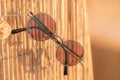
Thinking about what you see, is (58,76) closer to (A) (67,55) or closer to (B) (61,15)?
(A) (67,55)

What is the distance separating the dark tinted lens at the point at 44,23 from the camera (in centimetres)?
64

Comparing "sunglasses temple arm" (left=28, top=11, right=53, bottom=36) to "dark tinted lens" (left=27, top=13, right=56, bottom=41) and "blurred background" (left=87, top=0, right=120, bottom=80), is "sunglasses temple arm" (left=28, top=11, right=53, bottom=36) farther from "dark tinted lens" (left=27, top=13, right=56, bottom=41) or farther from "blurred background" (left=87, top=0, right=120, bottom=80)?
"blurred background" (left=87, top=0, right=120, bottom=80)

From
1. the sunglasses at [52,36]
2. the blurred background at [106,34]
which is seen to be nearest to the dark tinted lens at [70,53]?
the sunglasses at [52,36]

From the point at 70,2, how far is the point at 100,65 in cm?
40

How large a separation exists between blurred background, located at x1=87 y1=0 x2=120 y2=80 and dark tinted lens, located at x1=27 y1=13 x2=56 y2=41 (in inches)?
12.1

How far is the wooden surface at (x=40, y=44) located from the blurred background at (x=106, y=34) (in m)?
0.23

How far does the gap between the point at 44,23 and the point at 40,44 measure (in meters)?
0.07

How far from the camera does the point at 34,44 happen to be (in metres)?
0.65

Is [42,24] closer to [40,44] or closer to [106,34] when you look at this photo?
[40,44]

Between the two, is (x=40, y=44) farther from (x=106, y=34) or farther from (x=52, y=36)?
(x=106, y=34)

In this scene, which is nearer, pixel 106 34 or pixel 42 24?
pixel 42 24

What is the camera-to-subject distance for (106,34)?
91cm

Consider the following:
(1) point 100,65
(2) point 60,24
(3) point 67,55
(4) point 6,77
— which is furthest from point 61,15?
(1) point 100,65

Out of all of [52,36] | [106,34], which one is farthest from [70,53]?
[106,34]
